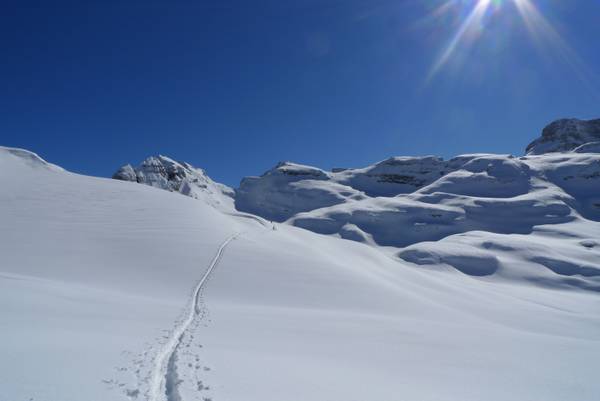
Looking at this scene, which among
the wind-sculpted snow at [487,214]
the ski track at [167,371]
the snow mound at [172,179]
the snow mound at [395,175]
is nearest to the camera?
the ski track at [167,371]

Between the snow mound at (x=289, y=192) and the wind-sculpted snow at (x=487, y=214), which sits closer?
the wind-sculpted snow at (x=487, y=214)

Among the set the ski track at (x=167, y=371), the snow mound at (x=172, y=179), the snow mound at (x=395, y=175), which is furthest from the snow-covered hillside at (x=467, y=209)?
the ski track at (x=167, y=371)

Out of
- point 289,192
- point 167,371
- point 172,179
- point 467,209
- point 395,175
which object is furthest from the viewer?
point 172,179

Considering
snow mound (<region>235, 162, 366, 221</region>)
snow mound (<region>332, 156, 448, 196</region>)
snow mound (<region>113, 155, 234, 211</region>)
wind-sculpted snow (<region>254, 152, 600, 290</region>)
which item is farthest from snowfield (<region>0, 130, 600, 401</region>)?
snow mound (<region>332, 156, 448, 196</region>)

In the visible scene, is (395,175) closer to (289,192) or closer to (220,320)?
(289,192)

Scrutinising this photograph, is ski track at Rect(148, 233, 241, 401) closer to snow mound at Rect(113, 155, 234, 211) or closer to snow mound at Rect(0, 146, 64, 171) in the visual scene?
snow mound at Rect(0, 146, 64, 171)

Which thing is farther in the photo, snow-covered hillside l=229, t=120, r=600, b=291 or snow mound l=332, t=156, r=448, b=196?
snow mound l=332, t=156, r=448, b=196

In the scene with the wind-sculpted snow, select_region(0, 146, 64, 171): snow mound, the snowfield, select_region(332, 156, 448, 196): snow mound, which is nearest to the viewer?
the snowfield

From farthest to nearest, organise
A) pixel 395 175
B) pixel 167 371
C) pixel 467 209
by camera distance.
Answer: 1. pixel 395 175
2. pixel 467 209
3. pixel 167 371

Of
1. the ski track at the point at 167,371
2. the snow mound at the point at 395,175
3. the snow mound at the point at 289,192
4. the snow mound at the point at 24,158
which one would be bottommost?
the ski track at the point at 167,371

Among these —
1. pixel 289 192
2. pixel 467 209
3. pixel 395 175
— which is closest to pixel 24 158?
pixel 289 192

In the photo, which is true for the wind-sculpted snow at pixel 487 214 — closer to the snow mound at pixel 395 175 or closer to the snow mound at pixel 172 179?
the snow mound at pixel 395 175

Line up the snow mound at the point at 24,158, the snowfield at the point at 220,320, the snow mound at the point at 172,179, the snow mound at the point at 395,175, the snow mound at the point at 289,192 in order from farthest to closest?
the snow mound at the point at 395,175
the snow mound at the point at 172,179
the snow mound at the point at 289,192
the snow mound at the point at 24,158
the snowfield at the point at 220,320

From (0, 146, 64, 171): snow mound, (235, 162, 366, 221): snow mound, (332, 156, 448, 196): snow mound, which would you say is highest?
(332, 156, 448, 196): snow mound
